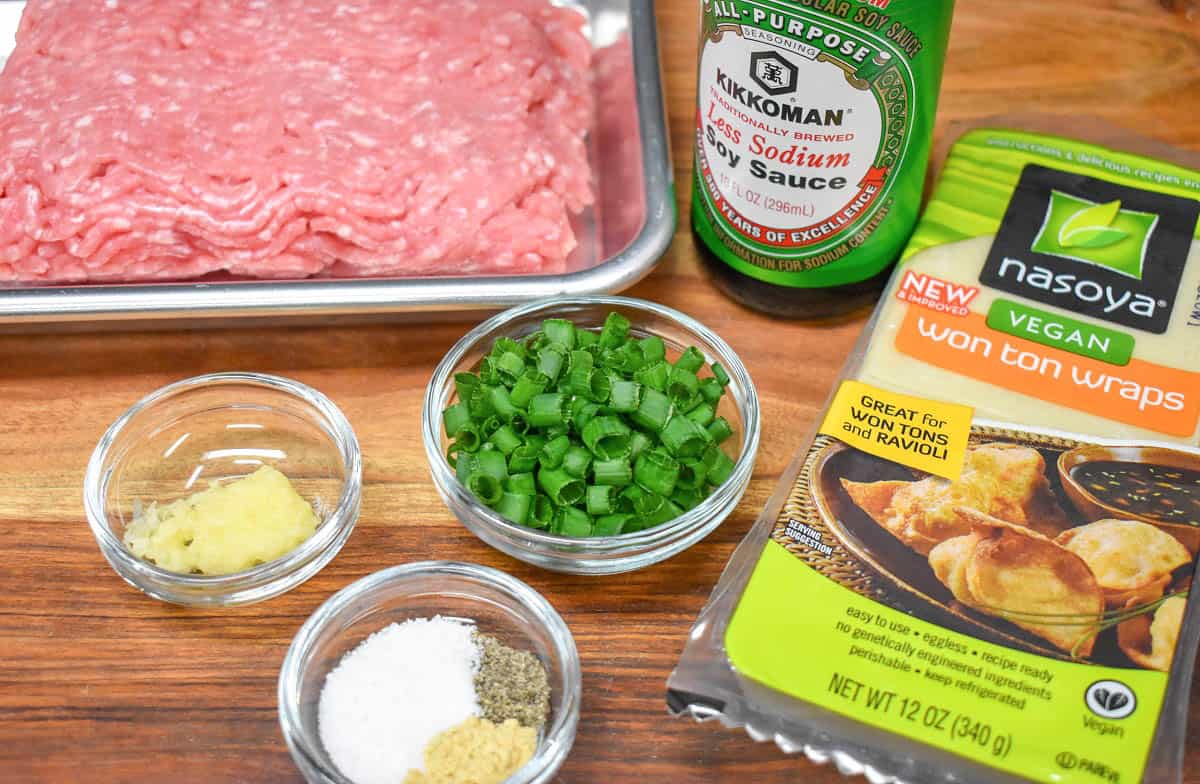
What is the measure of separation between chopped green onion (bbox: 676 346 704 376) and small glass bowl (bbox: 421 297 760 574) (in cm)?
5

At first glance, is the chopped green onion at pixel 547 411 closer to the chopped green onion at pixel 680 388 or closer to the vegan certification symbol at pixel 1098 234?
the chopped green onion at pixel 680 388

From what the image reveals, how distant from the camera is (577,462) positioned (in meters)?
1.03

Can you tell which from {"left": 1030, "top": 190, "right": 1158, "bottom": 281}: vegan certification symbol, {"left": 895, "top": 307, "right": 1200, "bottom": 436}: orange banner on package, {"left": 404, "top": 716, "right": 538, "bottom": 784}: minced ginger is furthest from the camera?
{"left": 1030, "top": 190, "right": 1158, "bottom": 281}: vegan certification symbol

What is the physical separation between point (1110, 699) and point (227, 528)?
80cm

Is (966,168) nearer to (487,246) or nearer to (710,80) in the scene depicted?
(710,80)

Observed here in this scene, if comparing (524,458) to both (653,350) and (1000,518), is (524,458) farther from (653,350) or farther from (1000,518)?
(1000,518)

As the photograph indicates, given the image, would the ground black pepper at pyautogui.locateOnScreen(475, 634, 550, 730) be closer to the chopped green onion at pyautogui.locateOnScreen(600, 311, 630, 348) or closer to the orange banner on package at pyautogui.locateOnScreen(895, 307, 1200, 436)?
the chopped green onion at pyautogui.locateOnScreen(600, 311, 630, 348)

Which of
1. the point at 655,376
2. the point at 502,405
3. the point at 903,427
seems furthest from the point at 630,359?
the point at 903,427

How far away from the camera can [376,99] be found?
138 centimetres

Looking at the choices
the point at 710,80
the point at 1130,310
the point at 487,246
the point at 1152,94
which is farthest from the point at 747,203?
the point at 1152,94

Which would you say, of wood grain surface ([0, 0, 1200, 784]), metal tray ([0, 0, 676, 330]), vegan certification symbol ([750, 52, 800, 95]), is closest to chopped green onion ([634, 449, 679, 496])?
wood grain surface ([0, 0, 1200, 784])

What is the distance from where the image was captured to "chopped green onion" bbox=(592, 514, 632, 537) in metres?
1.02

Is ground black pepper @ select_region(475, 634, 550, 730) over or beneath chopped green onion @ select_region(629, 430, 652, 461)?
beneath

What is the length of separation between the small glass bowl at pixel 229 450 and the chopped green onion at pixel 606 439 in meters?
0.24
